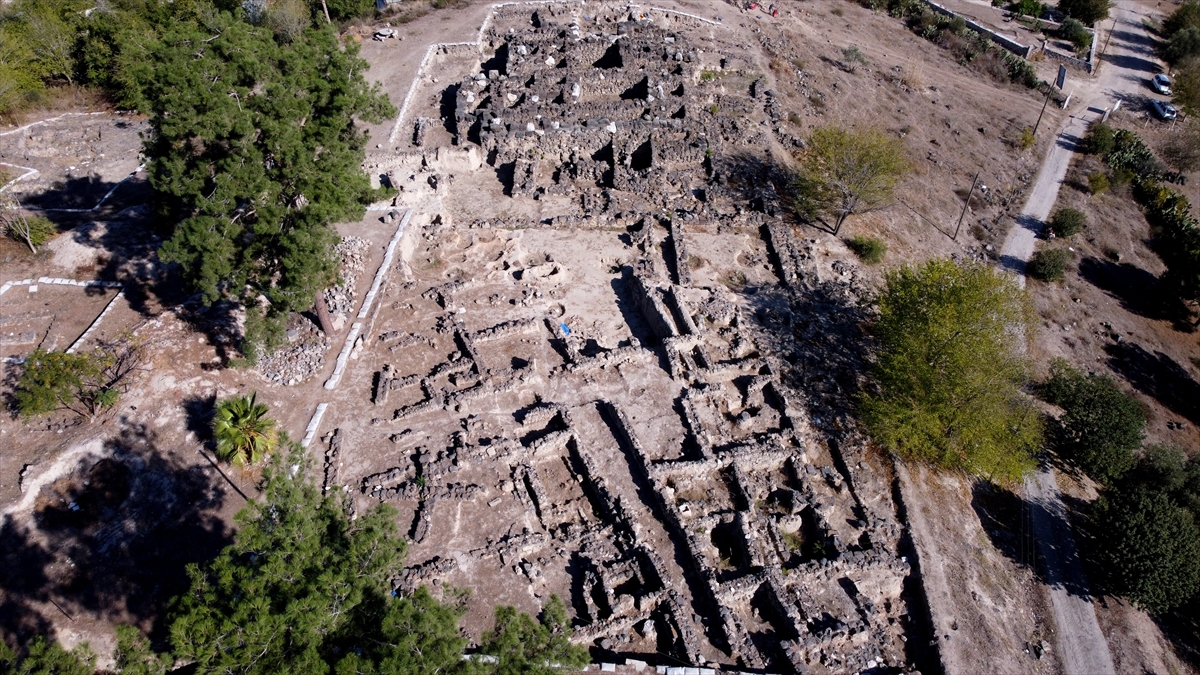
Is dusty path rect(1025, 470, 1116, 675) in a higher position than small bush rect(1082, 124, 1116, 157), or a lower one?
lower

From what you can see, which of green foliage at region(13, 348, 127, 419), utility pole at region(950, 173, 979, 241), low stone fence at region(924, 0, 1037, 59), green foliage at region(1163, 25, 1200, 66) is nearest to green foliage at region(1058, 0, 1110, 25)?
green foliage at region(1163, 25, 1200, 66)

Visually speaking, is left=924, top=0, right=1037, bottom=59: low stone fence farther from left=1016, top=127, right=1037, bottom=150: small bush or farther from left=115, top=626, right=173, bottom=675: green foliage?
left=115, top=626, right=173, bottom=675: green foliage

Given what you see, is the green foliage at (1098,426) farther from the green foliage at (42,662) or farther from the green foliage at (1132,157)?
the green foliage at (42,662)

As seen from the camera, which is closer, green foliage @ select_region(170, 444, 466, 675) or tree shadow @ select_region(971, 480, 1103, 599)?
green foliage @ select_region(170, 444, 466, 675)

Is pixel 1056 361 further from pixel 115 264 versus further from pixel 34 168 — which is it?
pixel 34 168

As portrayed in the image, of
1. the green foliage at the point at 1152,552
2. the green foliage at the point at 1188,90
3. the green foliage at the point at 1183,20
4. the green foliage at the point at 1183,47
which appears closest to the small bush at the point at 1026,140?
the green foliage at the point at 1188,90

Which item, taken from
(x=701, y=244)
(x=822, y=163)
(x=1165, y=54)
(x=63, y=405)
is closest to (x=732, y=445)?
(x=701, y=244)

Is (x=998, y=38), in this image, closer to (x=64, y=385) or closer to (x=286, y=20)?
(x=286, y=20)

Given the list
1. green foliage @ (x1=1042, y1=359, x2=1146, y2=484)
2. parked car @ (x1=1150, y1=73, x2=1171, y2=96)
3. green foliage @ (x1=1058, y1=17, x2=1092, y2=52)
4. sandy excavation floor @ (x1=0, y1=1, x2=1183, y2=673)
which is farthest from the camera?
green foliage @ (x1=1058, y1=17, x2=1092, y2=52)
